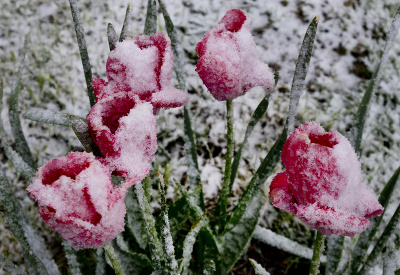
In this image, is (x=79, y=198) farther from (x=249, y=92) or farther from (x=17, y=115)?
(x=249, y=92)

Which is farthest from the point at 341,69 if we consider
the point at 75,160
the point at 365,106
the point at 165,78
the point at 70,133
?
the point at 75,160

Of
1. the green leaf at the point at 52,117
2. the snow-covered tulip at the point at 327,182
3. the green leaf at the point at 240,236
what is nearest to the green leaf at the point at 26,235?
the green leaf at the point at 52,117

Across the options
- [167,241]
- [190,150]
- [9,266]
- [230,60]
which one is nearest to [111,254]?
[167,241]

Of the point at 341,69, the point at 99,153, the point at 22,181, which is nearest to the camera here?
the point at 99,153

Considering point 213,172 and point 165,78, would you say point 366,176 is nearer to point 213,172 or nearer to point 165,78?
point 213,172

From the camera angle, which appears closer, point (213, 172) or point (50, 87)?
point (213, 172)

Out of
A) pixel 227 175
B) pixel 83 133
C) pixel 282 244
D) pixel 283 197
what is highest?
pixel 83 133
